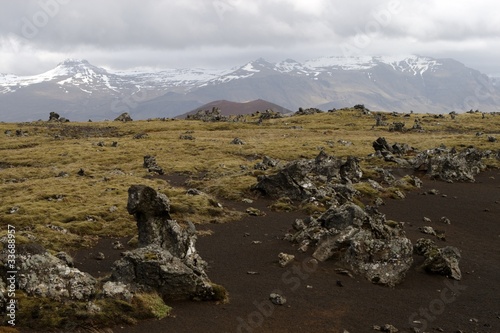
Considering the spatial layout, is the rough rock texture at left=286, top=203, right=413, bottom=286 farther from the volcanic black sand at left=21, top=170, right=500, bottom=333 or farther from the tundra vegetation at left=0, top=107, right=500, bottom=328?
the tundra vegetation at left=0, top=107, right=500, bottom=328

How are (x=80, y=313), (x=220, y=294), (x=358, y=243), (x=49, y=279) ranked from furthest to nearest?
(x=358, y=243) < (x=220, y=294) < (x=49, y=279) < (x=80, y=313)

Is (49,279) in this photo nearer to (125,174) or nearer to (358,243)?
(358,243)

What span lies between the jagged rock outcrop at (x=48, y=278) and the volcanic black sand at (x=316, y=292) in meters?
3.53

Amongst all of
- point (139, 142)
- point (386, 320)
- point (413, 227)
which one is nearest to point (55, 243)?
point (386, 320)

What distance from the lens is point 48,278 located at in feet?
80.1

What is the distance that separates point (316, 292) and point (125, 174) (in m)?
53.2

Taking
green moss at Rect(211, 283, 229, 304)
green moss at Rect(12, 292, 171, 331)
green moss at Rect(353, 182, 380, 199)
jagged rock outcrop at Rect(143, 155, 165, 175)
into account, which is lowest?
green moss at Rect(211, 283, 229, 304)

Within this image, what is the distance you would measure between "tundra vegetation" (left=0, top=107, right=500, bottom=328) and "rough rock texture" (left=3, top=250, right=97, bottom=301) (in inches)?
29.5

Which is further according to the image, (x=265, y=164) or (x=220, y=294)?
(x=265, y=164)

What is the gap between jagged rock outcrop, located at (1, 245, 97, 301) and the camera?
78.4ft

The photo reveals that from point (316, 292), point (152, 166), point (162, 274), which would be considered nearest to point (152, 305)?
point (162, 274)

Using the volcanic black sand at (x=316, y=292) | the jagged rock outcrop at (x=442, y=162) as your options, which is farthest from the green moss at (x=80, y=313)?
the jagged rock outcrop at (x=442, y=162)

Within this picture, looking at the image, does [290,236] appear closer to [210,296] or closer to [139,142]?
[210,296]

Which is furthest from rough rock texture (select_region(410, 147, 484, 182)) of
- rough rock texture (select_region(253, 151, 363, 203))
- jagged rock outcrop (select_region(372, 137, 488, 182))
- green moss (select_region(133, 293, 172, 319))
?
green moss (select_region(133, 293, 172, 319))
